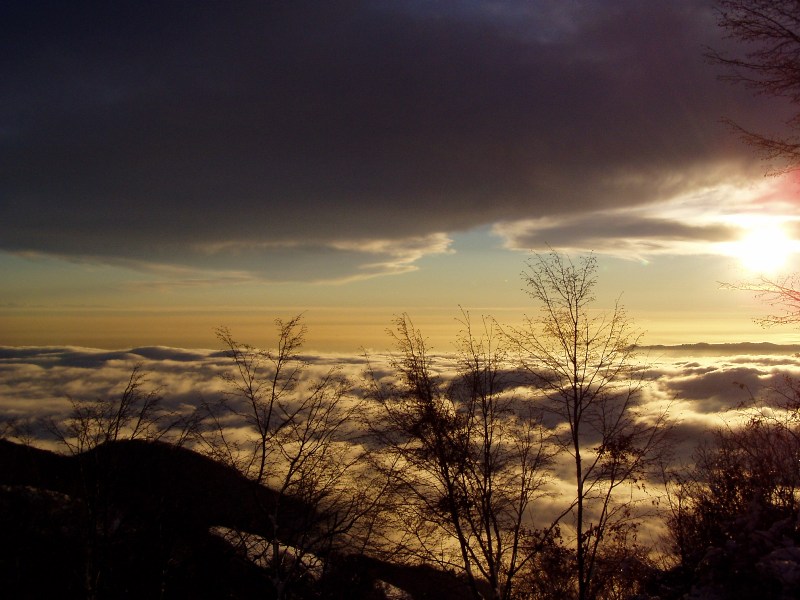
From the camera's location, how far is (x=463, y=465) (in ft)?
60.1

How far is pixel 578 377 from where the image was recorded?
21234 mm

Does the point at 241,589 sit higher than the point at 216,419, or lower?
lower

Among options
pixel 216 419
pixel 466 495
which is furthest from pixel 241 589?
pixel 466 495

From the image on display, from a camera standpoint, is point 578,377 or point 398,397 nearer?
point 398,397

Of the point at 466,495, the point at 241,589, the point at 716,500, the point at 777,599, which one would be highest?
the point at 777,599

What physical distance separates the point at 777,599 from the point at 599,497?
12.7m

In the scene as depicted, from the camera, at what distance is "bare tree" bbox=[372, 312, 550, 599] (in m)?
18.0

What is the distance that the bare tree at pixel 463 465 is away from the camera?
18047 millimetres

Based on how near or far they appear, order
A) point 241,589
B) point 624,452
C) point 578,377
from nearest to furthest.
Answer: point 624,452 → point 578,377 → point 241,589

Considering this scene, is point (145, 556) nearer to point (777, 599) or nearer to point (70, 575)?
point (70, 575)

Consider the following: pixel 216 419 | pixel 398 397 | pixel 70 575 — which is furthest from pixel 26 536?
pixel 398 397

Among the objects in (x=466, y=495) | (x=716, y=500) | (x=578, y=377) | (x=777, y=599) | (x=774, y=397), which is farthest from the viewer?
(x=716, y=500)

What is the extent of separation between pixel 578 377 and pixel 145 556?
16.2 m

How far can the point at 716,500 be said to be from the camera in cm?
2378
